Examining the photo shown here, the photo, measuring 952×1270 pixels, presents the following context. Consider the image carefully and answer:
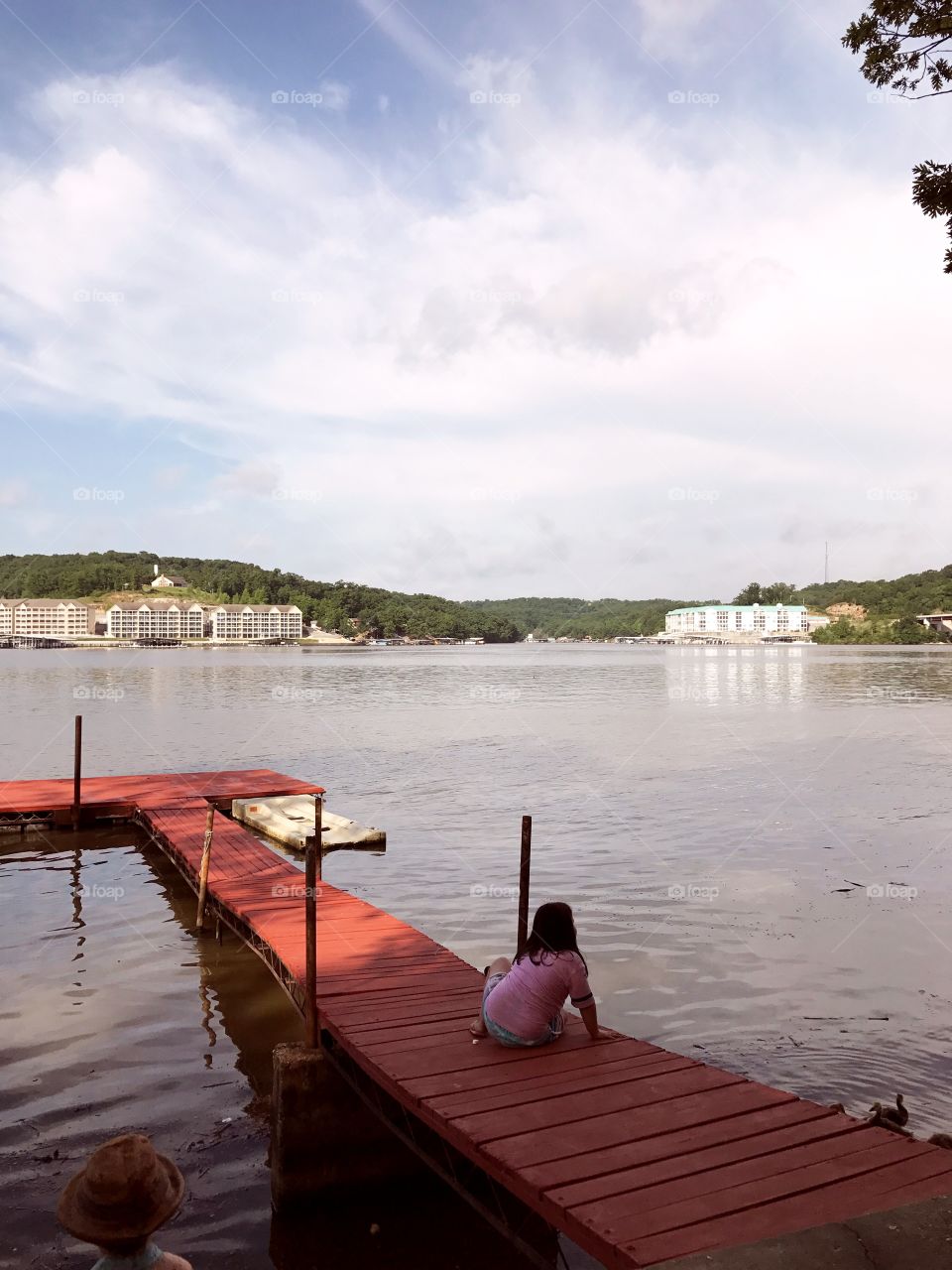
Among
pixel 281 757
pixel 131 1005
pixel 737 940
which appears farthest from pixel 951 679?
pixel 131 1005

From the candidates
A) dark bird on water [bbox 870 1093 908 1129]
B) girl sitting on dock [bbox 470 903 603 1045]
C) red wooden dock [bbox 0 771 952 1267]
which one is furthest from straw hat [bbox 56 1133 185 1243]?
dark bird on water [bbox 870 1093 908 1129]

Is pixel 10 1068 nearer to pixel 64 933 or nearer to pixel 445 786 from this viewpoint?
pixel 64 933

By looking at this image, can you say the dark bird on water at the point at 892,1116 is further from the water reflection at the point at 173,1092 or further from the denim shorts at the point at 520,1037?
the water reflection at the point at 173,1092

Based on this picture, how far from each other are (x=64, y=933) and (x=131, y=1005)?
3.44m

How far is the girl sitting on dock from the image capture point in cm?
683

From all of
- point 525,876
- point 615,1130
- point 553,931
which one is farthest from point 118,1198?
point 525,876

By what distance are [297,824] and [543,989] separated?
14.2m

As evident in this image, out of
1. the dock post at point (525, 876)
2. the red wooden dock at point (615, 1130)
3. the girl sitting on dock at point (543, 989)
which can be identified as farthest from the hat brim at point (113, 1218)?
the dock post at point (525, 876)

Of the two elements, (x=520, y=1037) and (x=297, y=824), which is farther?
(x=297, y=824)

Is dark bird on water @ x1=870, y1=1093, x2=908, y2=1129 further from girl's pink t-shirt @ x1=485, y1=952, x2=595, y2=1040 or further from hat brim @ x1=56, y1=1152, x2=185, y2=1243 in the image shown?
hat brim @ x1=56, y1=1152, x2=185, y2=1243

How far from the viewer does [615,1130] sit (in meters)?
5.67

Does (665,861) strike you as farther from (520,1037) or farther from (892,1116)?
(520,1037)

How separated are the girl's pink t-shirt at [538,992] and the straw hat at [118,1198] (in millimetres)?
4009

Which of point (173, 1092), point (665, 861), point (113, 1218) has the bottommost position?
point (665, 861)
